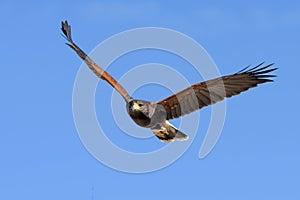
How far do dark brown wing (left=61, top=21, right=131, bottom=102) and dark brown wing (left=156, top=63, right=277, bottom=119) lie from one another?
A: 4.22 feet

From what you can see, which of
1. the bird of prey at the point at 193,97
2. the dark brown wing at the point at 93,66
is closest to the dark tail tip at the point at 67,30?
the dark brown wing at the point at 93,66

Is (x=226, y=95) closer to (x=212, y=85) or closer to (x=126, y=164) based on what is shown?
(x=212, y=85)

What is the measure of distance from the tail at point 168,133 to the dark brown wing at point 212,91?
0.97 feet

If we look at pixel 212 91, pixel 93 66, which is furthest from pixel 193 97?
pixel 93 66

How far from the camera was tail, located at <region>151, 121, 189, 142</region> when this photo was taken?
20.2 metres

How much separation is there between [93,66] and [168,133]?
3419 mm

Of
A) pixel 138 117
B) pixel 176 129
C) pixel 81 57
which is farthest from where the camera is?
pixel 81 57

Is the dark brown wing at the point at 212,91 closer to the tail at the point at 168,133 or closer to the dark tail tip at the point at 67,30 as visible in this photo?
the tail at the point at 168,133

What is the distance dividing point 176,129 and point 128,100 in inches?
65.4

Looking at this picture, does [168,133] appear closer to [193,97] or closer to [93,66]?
[193,97]

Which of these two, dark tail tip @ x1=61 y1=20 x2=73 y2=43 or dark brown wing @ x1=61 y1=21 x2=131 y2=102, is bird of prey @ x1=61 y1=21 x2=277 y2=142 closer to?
dark brown wing @ x1=61 y1=21 x2=131 y2=102

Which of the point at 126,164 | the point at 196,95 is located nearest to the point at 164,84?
the point at 196,95

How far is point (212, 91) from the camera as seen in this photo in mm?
20375

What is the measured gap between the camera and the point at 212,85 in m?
20.2
